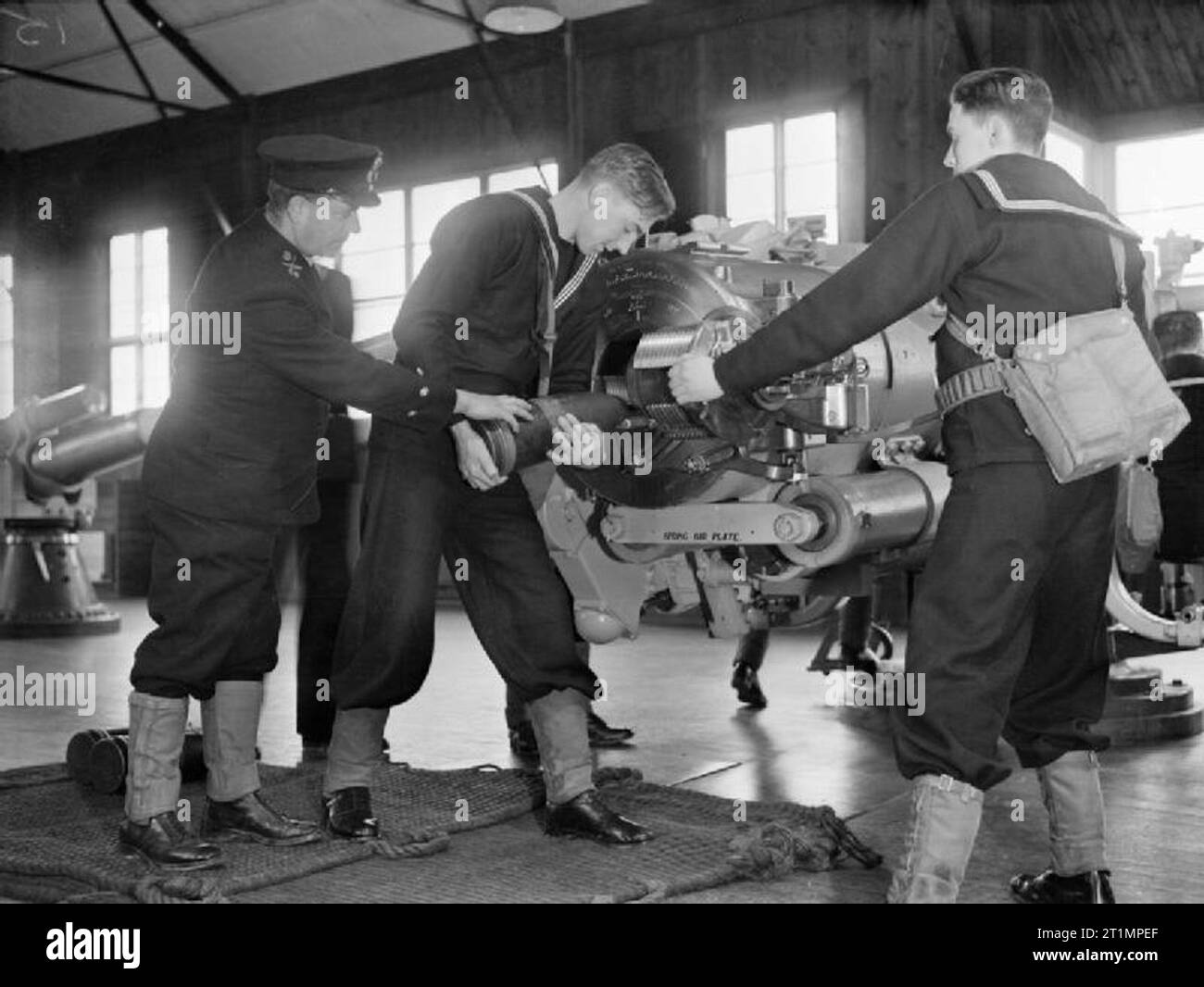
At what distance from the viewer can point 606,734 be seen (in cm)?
407

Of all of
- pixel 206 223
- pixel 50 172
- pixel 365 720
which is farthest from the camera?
pixel 50 172

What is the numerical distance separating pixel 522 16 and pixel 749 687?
4.71 m

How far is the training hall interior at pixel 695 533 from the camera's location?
8.53 feet

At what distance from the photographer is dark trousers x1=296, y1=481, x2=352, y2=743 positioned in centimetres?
384

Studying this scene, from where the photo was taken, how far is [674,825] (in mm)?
2863

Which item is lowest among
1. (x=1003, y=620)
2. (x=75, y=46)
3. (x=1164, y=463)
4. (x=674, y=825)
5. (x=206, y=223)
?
(x=674, y=825)

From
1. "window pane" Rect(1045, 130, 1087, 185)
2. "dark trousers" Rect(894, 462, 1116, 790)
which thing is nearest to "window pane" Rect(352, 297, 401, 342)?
"window pane" Rect(1045, 130, 1087, 185)

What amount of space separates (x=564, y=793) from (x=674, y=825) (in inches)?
9.6

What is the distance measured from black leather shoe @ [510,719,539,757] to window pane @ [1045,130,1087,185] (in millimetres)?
6305

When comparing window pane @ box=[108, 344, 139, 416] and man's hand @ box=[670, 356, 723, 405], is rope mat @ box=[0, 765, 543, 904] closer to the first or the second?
man's hand @ box=[670, 356, 723, 405]

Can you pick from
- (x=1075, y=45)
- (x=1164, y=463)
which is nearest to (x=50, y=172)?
(x=1075, y=45)

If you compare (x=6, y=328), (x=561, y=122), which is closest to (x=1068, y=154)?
(x=561, y=122)

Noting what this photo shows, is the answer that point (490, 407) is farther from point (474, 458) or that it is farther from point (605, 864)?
point (605, 864)
